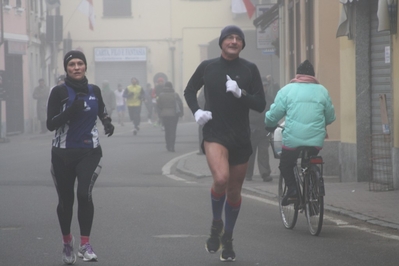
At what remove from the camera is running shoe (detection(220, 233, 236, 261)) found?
25.9ft

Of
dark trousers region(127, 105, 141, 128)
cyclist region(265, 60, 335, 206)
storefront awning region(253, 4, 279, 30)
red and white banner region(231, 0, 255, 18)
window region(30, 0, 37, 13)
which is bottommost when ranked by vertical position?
dark trousers region(127, 105, 141, 128)

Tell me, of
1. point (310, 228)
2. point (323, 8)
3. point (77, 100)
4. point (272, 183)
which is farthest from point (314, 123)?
point (323, 8)

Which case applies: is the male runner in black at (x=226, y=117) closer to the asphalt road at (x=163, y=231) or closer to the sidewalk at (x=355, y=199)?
the asphalt road at (x=163, y=231)

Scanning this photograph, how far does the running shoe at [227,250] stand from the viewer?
788 centimetres

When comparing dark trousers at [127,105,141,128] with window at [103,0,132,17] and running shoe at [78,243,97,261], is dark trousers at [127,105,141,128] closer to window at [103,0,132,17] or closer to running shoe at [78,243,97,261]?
window at [103,0,132,17]

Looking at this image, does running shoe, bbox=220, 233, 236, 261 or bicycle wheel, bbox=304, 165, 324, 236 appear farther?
bicycle wheel, bbox=304, 165, 324, 236

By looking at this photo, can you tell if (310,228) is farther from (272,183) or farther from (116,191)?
(272,183)

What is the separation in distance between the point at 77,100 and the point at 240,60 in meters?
1.34

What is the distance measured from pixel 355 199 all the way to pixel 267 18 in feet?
48.4

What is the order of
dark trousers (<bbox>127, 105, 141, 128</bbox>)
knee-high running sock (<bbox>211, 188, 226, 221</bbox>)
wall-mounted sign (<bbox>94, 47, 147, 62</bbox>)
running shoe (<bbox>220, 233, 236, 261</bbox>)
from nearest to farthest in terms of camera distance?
running shoe (<bbox>220, 233, 236, 261</bbox>) < knee-high running sock (<bbox>211, 188, 226, 221</bbox>) < dark trousers (<bbox>127, 105, 141, 128</bbox>) < wall-mounted sign (<bbox>94, 47, 147, 62</bbox>)

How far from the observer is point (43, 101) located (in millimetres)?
35625

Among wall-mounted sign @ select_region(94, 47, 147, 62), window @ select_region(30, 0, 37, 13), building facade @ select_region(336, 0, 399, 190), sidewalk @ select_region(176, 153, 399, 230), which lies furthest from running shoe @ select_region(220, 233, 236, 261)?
wall-mounted sign @ select_region(94, 47, 147, 62)

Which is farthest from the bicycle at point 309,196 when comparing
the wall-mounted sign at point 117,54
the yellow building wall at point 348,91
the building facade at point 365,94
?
the wall-mounted sign at point 117,54

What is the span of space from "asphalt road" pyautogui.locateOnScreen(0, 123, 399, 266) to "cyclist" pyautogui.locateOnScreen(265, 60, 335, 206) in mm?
903
